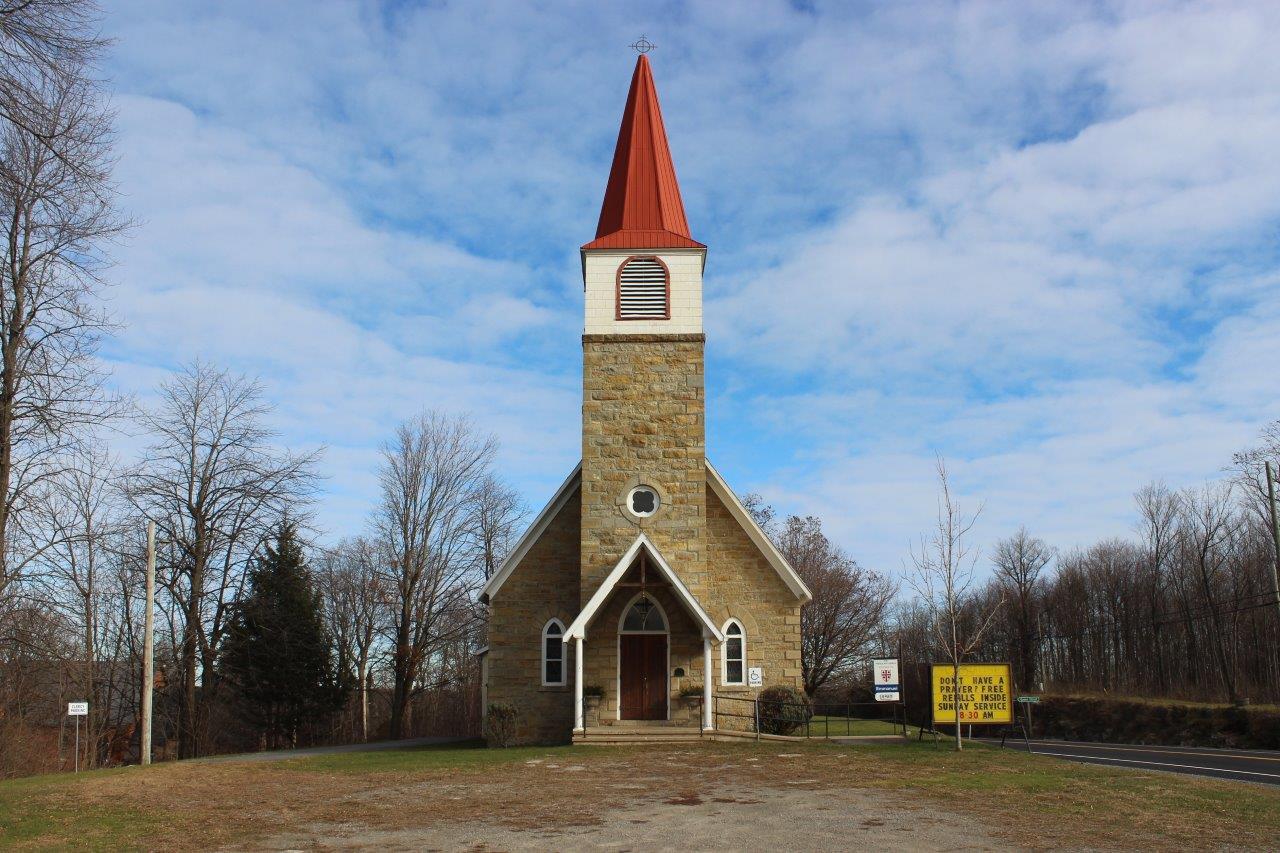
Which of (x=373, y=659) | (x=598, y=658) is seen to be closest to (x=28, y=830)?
(x=598, y=658)

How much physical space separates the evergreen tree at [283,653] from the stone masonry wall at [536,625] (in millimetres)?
10699

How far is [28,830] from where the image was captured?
11.1 meters

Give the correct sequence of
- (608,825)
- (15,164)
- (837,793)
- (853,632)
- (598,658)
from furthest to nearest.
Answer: (853,632)
(598,658)
(15,164)
(837,793)
(608,825)

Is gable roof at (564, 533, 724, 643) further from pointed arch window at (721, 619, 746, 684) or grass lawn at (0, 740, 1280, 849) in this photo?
grass lawn at (0, 740, 1280, 849)

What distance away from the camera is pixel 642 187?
83.3 feet

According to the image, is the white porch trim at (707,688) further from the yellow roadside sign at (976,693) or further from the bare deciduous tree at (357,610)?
the bare deciduous tree at (357,610)

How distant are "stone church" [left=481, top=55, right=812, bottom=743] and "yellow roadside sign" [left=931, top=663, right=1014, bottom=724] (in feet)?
15.5

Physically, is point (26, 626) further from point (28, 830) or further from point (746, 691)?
point (746, 691)

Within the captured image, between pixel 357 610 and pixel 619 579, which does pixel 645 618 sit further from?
pixel 357 610

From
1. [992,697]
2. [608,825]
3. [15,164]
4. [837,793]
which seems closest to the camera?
[608,825]

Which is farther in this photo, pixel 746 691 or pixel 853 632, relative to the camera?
pixel 853 632

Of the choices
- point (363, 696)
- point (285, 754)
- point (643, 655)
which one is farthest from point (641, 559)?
point (363, 696)

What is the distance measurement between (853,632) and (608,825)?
35224mm

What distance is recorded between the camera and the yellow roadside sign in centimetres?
1903
